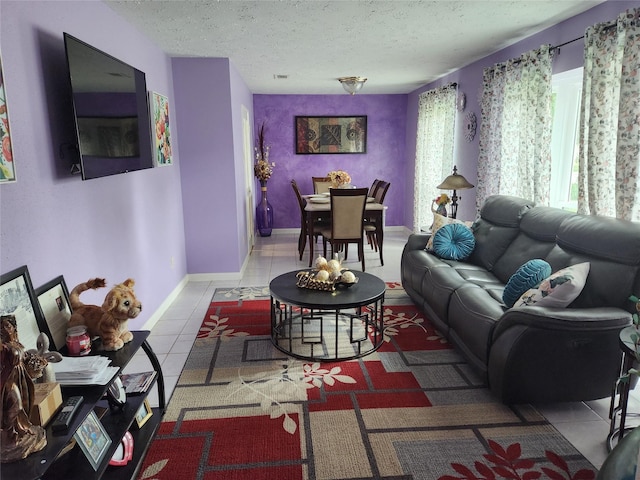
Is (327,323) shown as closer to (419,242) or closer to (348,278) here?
(348,278)

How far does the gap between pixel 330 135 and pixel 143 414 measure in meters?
6.02

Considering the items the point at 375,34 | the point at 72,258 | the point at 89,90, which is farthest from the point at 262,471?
the point at 375,34

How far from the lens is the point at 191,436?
7.16 feet

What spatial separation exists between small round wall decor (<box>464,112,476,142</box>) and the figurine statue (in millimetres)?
4721

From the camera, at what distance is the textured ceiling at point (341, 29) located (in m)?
2.90

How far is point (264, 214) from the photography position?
7.35 meters

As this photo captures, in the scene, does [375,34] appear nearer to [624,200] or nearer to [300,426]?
[624,200]

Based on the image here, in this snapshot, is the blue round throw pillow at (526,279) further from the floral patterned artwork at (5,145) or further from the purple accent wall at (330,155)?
the purple accent wall at (330,155)

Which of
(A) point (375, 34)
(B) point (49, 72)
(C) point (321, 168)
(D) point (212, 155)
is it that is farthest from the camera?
(C) point (321, 168)

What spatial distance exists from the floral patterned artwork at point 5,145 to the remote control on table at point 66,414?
879 mm

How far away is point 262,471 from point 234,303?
7.54 feet

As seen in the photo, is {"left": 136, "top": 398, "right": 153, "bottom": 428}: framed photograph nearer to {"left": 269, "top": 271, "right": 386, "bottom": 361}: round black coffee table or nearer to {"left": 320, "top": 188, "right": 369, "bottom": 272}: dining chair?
{"left": 269, "top": 271, "right": 386, "bottom": 361}: round black coffee table

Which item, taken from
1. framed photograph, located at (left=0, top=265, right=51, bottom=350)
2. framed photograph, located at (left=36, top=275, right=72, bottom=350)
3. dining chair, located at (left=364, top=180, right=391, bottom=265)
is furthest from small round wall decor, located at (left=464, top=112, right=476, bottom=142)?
framed photograph, located at (left=0, top=265, right=51, bottom=350)

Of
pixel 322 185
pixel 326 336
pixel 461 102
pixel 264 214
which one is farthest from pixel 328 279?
pixel 264 214
